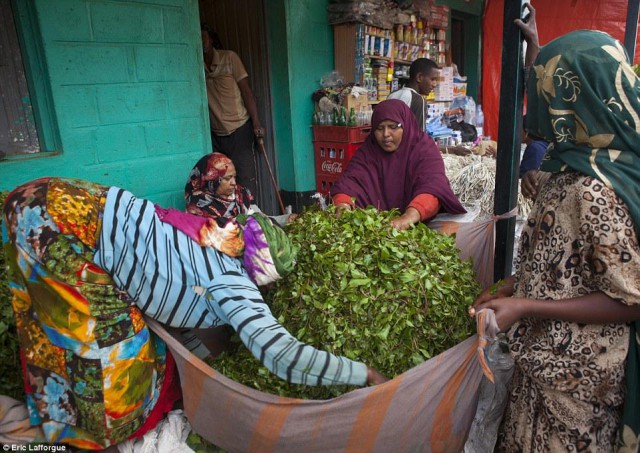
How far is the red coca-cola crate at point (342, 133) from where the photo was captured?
15.5ft

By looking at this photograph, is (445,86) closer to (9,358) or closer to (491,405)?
(491,405)

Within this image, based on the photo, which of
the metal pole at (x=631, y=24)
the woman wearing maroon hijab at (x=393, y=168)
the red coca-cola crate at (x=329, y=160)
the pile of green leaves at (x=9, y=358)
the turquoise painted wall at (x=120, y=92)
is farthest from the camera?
the red coca-cola crate at (x=329, y=160)

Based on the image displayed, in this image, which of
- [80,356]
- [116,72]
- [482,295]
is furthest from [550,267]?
[116,72]

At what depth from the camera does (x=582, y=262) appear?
1261mm

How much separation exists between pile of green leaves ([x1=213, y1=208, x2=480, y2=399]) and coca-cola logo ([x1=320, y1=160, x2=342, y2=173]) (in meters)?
3.18

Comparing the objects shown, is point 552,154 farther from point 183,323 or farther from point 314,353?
point 183,323

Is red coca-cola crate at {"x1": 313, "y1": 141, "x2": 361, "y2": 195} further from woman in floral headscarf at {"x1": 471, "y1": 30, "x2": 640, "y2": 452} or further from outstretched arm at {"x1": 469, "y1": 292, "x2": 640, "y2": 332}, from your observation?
outstretched arm at {"x1": 469, "y1": 292, "x2": 640, "y2": 332}

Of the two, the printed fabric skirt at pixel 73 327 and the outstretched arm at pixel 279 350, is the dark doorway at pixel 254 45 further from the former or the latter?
the outstretched arm at pixel 279 350

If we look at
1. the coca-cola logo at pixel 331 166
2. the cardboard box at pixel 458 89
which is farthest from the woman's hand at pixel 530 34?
the cardboard box at pixel 458 89

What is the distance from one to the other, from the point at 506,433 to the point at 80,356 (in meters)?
1.45

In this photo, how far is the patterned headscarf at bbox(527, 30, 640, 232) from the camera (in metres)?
1.17

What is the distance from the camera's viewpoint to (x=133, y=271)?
1535mm

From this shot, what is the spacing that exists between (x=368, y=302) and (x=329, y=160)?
3.57 m

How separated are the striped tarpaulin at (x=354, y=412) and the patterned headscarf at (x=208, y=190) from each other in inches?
74.5
